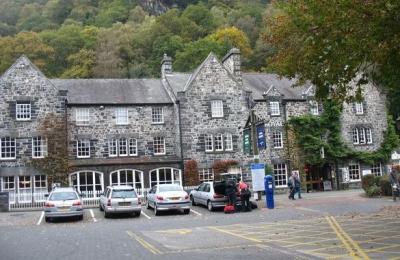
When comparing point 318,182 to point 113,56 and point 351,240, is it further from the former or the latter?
point 113,56

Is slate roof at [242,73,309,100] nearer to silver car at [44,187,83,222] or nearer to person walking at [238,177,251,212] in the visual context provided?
person walking at [238,177,251,212]

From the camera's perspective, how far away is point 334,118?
140ft

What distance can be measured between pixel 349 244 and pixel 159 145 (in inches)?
1088

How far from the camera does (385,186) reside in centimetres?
2958

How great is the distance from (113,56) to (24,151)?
38.4 m

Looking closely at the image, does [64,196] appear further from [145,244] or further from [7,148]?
[7,148]

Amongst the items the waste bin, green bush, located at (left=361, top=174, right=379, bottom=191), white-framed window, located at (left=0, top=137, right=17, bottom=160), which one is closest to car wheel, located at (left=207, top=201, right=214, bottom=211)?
the waste bin

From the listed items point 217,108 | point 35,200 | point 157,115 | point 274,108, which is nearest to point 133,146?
point 157,115

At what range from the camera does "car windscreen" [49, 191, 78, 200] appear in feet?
77.9

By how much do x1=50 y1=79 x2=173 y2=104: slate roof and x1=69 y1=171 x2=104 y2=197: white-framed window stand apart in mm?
5647

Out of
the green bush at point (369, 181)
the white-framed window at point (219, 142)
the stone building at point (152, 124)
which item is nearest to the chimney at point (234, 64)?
the stone building at point (152, 124)

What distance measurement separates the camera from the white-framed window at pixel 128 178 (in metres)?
37.4

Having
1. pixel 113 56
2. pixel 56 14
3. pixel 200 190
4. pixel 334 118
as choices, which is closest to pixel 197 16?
pixel 113 56

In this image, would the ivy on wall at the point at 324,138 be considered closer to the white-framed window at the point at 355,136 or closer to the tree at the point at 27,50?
the white-framed window at the point at 355,136
